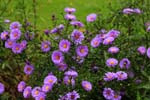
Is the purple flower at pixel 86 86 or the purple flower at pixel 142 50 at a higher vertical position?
the purple flower at pixel 142 50

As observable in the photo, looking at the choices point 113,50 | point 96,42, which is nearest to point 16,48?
point 96,42

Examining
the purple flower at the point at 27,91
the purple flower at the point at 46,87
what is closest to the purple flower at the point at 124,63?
the purple flower at the point at 46,87

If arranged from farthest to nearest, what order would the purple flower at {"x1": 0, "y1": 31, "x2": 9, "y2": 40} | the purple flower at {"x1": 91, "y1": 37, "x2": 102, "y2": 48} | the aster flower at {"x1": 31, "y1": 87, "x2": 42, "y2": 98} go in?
the purple flower at {"x1": 0, "y1": 31, "x2": 9, "y2": 40}
the purple flower at {"x1": 91, "y1": 37, "x2": 102, "y2": 48}
the aster flower at {"x1": 31, "y1": 87, "x2": 42, "y2": 98}

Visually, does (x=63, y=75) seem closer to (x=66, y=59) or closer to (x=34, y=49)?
(x=66, y=59)

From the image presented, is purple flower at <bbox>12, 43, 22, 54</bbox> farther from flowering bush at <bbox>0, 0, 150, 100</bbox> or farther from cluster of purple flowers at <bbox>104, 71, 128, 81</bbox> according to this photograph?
cluster of purple flowers at <bbox>104, 71, 128, 81</bbox>

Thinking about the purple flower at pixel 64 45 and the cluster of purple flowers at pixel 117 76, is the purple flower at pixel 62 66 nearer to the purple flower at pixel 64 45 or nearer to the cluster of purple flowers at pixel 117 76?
the purple flower at pixel 64 45

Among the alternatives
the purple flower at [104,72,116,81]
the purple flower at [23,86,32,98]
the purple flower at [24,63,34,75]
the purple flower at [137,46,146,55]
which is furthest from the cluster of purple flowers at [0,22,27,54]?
the purple flower at [137,46,146,55]

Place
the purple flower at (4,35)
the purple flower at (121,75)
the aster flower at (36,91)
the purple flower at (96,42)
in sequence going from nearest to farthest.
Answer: the purple flower at (121,75), the aster flower at (36,91), the purple flower at (96,42), the purple flower at (4,35)

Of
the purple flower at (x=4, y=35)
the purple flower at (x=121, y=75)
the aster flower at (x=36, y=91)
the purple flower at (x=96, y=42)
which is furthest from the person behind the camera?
the purple flower at (x=4, y=35)
